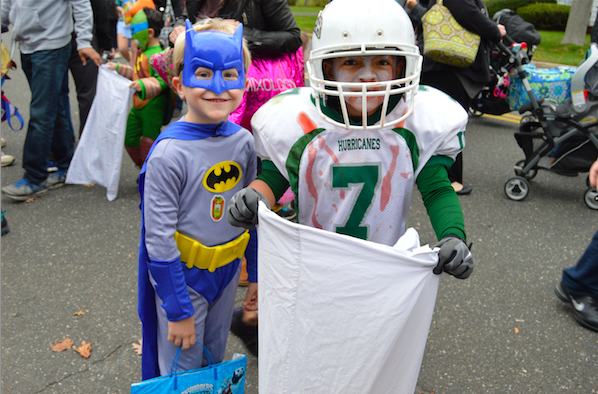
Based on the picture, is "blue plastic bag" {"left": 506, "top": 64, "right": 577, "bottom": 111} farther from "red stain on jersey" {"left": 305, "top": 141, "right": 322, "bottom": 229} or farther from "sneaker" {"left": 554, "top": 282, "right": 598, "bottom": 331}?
"red stain on jersey" {"left": 305, "top": 141, "right": 322, "bottom": 229}

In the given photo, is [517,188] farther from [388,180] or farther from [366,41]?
[366,41]

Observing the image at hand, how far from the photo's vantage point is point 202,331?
208 centimetres

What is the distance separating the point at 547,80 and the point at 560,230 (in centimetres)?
149

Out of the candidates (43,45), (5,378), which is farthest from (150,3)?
(5,378)

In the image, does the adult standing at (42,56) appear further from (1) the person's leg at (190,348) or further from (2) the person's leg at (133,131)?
(1) the person's leg at (190,348)

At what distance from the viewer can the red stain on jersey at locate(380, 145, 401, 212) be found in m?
1.73

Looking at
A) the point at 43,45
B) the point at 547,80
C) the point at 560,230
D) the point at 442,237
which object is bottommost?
the point at 560,230

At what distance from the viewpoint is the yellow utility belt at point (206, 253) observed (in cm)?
192

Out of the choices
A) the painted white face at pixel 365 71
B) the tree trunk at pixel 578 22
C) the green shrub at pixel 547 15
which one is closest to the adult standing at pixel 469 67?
the painted white face at pixel 365 71

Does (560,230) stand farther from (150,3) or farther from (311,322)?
(150,3)

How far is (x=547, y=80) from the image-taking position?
4895 millimetres

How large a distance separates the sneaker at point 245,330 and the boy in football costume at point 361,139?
1.06 meters

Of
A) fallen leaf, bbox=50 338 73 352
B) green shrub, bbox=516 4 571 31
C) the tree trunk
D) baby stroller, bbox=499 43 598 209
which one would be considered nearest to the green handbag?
baby stroller, bbox=499 43 598 209

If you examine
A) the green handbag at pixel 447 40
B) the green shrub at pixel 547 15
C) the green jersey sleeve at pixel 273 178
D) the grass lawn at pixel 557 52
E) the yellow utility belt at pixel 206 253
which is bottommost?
the green shrub at pixel 547 15
